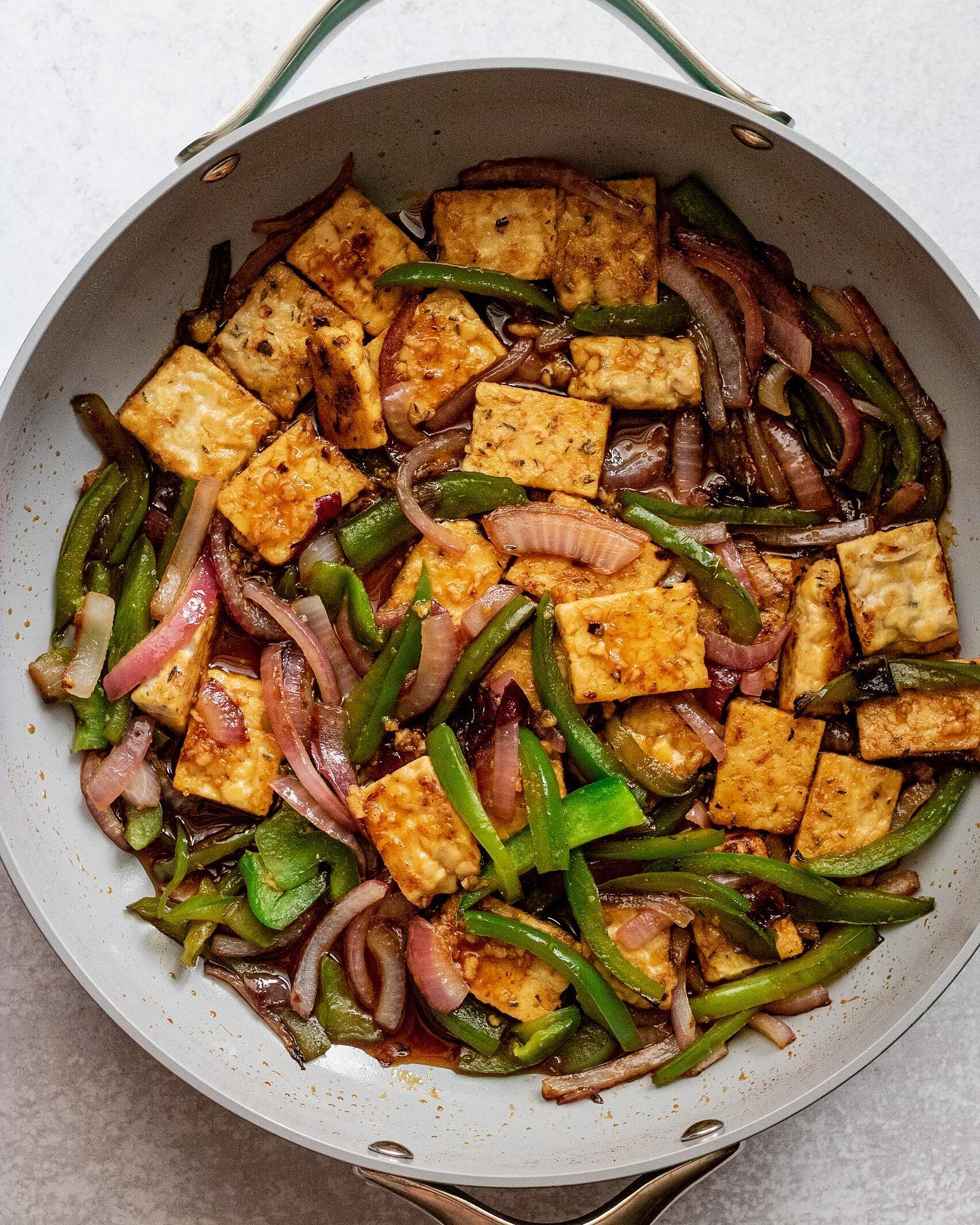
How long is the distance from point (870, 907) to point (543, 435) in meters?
1.70

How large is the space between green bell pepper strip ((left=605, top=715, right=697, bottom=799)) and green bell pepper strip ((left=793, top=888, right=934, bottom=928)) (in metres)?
0.50

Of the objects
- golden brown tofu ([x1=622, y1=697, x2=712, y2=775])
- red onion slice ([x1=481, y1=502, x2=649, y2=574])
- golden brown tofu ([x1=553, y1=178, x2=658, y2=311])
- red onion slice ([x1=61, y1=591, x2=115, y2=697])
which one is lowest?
golden brown tofu ([x1=622, y1=697, x2=712, y2=775])

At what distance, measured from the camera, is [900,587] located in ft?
9.94

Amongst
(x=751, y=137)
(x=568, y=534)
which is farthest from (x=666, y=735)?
(x=751, y=137)

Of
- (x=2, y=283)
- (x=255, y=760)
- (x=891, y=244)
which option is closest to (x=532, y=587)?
(x=255, y=760)

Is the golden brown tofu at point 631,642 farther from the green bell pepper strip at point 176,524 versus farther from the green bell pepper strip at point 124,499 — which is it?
the green bell pepper strip at point 124,499

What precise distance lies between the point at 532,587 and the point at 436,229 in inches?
44.7

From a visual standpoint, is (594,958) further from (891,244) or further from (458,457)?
(891,244)

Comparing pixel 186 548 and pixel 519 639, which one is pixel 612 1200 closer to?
pixel 519 639

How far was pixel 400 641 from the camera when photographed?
2.98m

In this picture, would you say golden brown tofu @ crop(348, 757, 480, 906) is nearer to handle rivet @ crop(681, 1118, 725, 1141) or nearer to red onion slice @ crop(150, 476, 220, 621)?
red onion slice @ crop(150, 476, 220, 621)

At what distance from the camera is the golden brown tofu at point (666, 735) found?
3098mm

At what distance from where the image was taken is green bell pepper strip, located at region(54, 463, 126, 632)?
300 centimetres

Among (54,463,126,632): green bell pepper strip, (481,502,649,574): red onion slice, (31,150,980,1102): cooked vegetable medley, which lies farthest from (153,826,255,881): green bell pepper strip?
(481,502,649,574): red onion slice
